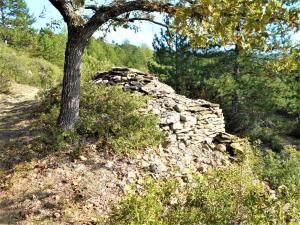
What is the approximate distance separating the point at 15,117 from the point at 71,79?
3436 mm

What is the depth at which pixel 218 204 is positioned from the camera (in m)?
5.11

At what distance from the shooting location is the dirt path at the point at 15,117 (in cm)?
930

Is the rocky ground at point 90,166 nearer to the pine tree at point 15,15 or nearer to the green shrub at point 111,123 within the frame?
the green shrub at point 111,123

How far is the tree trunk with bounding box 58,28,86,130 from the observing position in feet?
28.3

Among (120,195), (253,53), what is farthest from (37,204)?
(253,53)

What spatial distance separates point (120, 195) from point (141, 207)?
2.90m

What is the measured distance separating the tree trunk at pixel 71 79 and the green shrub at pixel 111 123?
0.27 metres

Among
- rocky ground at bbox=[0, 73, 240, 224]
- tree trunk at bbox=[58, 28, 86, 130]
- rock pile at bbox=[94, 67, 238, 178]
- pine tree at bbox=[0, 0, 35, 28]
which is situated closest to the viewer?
rocky ground at bbox=[0, 73, 240, 224]

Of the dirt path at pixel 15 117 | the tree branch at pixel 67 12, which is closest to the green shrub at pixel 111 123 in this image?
the dirt path at pixel 15 117

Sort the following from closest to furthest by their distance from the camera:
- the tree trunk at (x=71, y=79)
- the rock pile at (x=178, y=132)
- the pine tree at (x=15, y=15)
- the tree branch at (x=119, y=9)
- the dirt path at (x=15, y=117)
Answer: the tree branch at (x=119, y=9)
the tree trunk at (x=71, y=79)
the rock pile at (x=178, y=132)
the dirt path at (x=15, y=117)
the pine tree at (x=15, y=15)

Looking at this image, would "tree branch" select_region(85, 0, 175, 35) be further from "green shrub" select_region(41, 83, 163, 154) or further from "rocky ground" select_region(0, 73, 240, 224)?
"rocky ground" select_region(0, 73, 240, 224)

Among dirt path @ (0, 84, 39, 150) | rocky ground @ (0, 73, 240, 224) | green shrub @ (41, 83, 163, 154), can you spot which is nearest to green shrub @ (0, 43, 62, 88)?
dirt path @ (0, 84, 39, 150)

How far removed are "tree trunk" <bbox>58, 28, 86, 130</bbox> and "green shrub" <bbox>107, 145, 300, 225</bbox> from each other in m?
4.05

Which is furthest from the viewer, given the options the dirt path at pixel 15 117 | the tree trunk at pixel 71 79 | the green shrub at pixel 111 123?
the dirt path at pixel 15 117
